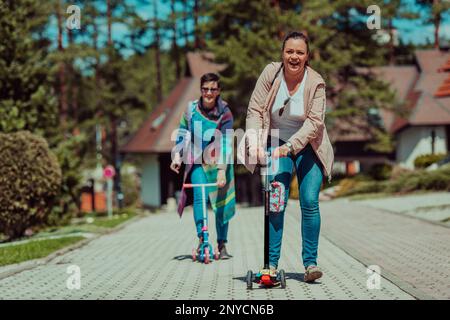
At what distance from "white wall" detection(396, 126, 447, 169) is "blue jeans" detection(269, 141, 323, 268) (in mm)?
32938

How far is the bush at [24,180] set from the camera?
15477 millimetres

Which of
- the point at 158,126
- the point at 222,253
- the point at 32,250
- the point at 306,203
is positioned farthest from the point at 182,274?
the point at 158,126

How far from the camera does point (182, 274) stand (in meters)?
7.95

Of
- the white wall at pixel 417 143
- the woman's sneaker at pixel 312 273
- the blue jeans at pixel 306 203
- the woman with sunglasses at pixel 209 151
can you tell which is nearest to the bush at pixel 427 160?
the white wall at pixel 417 143

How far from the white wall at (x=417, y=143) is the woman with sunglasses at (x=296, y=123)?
3295cm

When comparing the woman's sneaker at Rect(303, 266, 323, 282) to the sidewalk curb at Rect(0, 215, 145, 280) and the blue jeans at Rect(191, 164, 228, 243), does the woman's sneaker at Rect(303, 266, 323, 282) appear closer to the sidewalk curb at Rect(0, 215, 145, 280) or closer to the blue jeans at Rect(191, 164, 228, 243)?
the blue jeans at Rect(191, 164, 228, 243)

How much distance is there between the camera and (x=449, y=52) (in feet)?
144

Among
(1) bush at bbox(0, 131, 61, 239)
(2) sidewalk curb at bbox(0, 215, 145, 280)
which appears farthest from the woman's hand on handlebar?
(1) bush at bbox(0, 131, 61, 239)

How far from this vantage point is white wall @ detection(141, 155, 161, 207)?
44156 mm

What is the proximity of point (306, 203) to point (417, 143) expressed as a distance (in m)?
34.8

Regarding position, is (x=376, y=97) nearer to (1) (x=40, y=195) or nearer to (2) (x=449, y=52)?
(2) (x=449, y=52)

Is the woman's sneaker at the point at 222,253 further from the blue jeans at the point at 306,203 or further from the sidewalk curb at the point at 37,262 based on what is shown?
the blue jeans at the point at 306,203

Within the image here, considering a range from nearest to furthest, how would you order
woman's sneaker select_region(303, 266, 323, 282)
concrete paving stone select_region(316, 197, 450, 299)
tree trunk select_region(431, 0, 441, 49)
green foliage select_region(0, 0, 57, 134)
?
1. woman's sneaker select_region(303, 266, 323, 282)
2. concrete paving stone select_region(316, 197, 450, 299)
3. green foliage select_region(0, 0, 57, 134)
4. tree trunk select_region(431, 0, 441, 49)

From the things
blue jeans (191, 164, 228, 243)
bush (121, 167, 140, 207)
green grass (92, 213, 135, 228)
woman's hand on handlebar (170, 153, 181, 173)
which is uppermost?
woman's hand on handlebar (170, 153, 181, 173)
